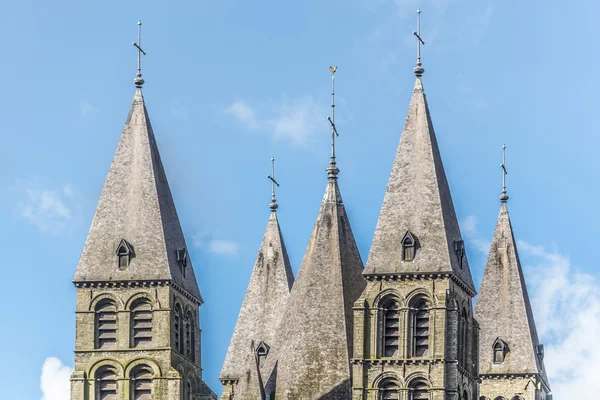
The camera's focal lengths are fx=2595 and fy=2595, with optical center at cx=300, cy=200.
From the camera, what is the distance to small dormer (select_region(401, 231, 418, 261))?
96.9 m

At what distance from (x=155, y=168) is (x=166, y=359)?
25.6 feet

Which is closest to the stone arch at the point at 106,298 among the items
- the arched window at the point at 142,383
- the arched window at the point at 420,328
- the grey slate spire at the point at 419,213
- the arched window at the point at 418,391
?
the arched window at the point at 142,383

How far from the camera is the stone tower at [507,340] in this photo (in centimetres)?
11006

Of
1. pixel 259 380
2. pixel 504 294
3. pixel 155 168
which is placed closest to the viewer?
pixel 259 380

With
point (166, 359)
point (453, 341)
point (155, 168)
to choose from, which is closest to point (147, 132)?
point (155, 168)

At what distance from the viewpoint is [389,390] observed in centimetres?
9600

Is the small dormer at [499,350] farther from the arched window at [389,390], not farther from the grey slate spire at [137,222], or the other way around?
the arched window at [389,390]

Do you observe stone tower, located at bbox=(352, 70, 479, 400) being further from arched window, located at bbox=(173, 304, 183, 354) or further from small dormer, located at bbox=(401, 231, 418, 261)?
arched window, located at bbox=(173, 304, 183, 354)

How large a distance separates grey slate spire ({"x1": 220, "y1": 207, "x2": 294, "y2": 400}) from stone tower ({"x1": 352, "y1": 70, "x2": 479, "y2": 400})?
7704 millimetres

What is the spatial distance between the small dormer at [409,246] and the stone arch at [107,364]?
1221cm

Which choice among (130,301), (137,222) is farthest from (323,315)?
(137,222)

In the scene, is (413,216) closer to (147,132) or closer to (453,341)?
(453,341)

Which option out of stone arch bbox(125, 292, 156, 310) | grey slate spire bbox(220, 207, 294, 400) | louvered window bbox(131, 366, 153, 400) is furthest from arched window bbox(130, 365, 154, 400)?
grey slate spire bbox(220, 207, 294, 400)

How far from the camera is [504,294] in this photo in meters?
111
